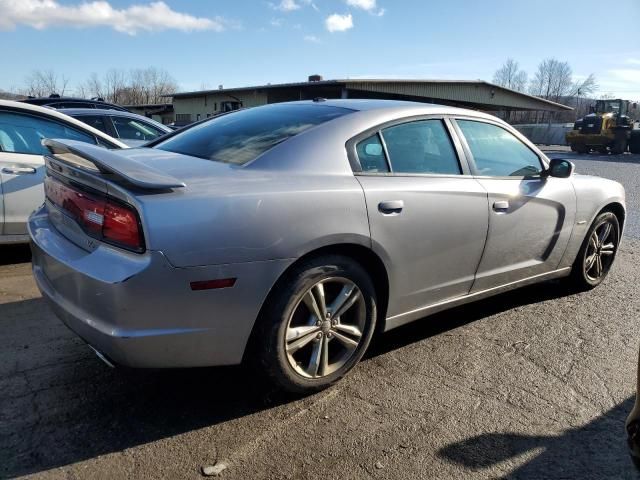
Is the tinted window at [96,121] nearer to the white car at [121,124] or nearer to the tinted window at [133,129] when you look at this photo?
the white car at [121,124]

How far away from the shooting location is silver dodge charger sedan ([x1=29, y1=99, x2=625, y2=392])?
2307 mm

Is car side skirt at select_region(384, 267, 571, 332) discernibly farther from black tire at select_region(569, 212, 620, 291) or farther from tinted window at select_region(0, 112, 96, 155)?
tinted window at select_region(0, 112, 96, 155)

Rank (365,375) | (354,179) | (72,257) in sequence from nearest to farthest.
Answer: (72,257), (354,179), (365,375)

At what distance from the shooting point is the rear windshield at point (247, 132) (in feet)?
9.73

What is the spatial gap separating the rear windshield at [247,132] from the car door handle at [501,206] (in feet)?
3.84

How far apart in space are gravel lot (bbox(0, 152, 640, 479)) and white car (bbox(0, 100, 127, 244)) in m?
1.18

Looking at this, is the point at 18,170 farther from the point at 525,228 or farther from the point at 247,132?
the point at 525,228

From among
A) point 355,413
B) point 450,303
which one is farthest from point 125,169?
point 450,303

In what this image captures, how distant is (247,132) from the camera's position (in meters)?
3.21

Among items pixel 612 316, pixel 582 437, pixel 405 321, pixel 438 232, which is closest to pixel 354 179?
pixel 438 232

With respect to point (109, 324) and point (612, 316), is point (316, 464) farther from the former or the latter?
point (612, 316)

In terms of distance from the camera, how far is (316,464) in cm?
233

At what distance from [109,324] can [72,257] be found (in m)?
0.43

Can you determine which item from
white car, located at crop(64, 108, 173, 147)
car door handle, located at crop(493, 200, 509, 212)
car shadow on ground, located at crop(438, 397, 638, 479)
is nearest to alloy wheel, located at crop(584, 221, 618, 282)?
car door handle, located at crop(493, 200, 509, 212)
